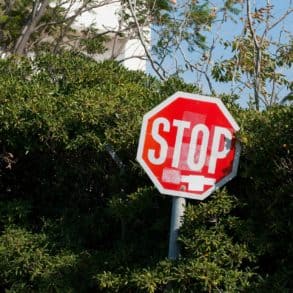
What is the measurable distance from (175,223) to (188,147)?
42 centimetres

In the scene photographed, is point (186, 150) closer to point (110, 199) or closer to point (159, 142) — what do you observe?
point (159, 142)

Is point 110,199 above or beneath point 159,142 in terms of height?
beneath

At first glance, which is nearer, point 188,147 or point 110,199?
point 188,147

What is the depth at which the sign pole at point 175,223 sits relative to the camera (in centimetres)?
380

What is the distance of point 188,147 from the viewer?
3768mm

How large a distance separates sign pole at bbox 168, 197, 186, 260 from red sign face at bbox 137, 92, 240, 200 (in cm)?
8

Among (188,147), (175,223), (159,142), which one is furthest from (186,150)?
(175,223)

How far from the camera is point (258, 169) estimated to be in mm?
3914

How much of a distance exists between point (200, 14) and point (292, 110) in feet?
24.3

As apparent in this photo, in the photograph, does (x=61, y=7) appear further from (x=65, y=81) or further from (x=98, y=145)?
(x=98, y=145)

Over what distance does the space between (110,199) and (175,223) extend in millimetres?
750

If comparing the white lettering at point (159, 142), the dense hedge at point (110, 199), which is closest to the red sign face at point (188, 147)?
the white lettering at point (159, 142)

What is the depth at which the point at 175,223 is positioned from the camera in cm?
383

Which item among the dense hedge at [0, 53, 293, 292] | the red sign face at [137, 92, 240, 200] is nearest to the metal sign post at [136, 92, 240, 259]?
the red sign face at [137, 92, 240, 200]
